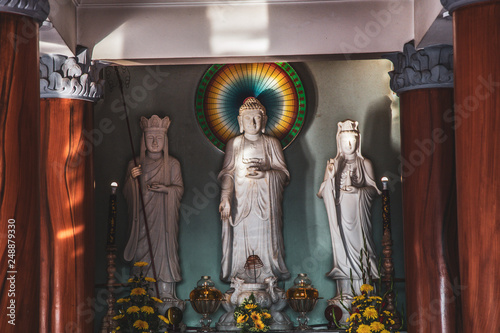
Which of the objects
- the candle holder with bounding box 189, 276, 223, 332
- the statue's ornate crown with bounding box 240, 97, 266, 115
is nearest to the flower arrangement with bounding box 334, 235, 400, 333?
the candle holder with bounding box 189, 276, 223, 332

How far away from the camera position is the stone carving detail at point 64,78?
9.12 metres

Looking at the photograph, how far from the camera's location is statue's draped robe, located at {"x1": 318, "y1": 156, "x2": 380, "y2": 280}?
10492mm

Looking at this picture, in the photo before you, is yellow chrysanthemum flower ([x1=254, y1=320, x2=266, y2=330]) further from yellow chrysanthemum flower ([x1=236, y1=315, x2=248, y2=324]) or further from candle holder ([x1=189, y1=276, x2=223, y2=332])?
candle holder ([x1=189, y1=276, x2=223, y2=332])

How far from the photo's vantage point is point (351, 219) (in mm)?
10555

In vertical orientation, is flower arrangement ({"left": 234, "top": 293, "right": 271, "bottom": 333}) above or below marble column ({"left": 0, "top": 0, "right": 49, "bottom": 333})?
below

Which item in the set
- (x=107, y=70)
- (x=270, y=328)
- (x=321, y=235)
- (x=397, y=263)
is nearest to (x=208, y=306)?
(x=270, y=328)

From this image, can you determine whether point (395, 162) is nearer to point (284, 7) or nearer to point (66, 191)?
point (284, 7)

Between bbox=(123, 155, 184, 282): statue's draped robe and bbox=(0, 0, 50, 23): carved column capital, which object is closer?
bbox=(0, 0, 50, 23): carved column capital

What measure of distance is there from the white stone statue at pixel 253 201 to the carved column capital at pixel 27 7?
14.4 ft

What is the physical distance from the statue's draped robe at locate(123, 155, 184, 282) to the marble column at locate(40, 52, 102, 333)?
4.35 feet

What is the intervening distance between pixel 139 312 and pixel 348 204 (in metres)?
2.91

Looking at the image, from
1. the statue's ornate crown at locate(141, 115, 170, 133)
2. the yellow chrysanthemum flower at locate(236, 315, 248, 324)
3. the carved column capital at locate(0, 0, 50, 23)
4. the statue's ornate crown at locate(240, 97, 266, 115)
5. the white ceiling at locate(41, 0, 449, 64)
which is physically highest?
the white ceiling at locate(41, 0, 449, 64)

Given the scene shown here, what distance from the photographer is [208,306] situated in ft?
32.8

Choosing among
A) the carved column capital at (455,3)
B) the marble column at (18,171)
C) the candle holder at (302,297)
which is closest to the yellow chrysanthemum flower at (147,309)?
the candle holder at (302,297)
